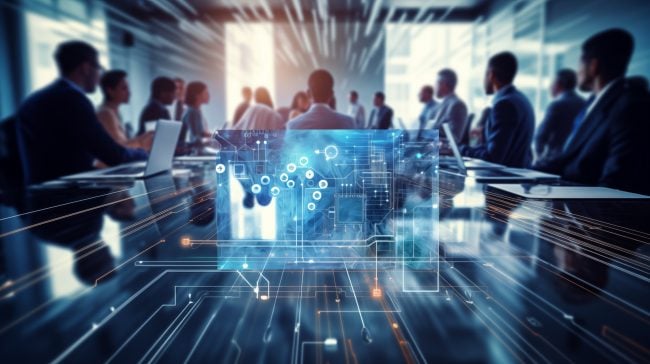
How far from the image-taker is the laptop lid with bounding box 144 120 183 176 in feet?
6.07

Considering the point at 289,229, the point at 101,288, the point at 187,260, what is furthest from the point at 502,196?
the point at 101,288

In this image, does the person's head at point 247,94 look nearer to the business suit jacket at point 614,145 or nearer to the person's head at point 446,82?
the person's head at point 446,82

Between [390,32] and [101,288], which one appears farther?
[390,32]

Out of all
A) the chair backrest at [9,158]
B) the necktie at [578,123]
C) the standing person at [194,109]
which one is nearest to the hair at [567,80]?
the necktie at [578,123]

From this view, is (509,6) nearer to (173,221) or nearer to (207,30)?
(207,30)

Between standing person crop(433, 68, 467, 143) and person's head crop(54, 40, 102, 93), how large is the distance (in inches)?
128

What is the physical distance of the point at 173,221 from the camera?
1012 millimetres

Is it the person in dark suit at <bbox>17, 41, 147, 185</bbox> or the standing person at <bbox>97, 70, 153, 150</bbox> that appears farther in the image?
the standing person at <bbox>97, 70, 153, 150</bbox>

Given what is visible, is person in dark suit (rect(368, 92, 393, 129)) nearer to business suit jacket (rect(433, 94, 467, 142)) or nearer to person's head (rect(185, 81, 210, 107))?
business suit jacket (rect(433, 94, 467, 142))

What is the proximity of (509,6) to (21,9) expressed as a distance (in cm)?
714

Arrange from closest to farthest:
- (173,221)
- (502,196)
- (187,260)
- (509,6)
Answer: (187,260) < (173,221) < (502,196) < (509,6)

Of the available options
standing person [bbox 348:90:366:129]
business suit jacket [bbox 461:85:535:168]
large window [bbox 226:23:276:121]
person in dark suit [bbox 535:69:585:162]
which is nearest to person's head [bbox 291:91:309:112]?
standing person [bbox 348:90:366:129]

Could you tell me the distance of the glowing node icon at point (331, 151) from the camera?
70cm

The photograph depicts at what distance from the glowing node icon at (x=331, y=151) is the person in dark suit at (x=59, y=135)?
2094 mm
